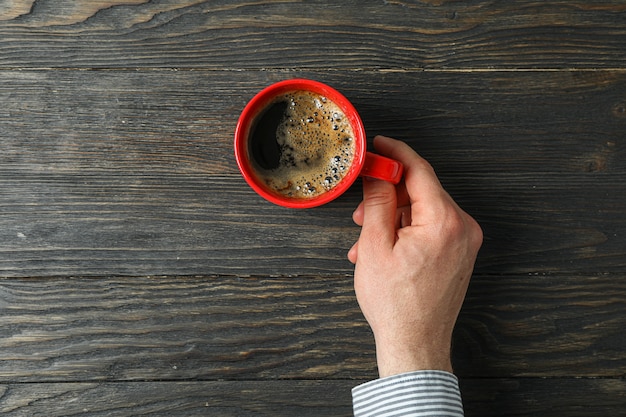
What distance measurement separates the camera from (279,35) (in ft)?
3.00

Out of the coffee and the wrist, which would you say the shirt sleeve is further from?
the coffee

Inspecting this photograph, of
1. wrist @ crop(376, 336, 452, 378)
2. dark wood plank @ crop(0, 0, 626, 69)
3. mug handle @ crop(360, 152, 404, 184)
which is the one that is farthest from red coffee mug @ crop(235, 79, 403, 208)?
wrist @ crop(376, 336, 452, 378)

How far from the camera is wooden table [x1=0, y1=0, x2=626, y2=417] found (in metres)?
0.91

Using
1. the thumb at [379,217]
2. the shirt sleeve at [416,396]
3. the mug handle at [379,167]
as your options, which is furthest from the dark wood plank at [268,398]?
the mug handle at [379,167]

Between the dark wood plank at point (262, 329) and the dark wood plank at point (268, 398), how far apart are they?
2cm

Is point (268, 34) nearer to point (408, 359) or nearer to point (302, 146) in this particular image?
point (302, 146)

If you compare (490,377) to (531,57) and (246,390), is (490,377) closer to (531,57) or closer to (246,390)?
(246,390)

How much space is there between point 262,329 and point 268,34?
0.52 metres

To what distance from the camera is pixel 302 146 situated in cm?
85

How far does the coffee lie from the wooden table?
0.26 ft

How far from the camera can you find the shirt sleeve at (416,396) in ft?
2.54

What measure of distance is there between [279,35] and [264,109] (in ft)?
0.55

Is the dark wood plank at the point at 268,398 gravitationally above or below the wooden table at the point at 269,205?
below

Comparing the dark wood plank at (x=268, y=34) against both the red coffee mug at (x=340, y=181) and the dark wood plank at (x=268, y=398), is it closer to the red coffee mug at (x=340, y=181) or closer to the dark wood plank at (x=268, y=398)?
the red coffee mug at (x=340, y=181)
